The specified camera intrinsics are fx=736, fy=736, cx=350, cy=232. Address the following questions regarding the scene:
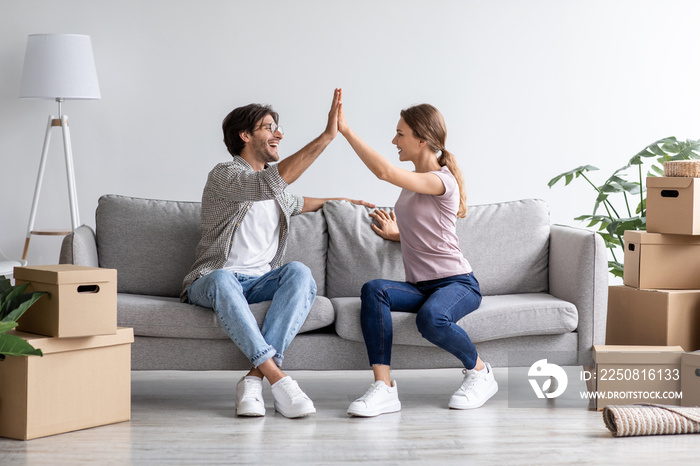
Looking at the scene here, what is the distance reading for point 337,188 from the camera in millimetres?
4039

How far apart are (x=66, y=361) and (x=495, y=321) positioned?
1.41 meters

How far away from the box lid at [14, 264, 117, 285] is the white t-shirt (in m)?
0.53

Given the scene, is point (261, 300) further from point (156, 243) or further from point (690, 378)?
point (690, 378)

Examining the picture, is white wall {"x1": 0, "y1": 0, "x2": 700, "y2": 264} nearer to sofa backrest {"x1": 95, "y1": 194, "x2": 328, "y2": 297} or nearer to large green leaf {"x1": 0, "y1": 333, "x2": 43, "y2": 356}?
Answer: sofa backrest {"x1": 95, "y1": 194, "x2": 328, "y2": 297}

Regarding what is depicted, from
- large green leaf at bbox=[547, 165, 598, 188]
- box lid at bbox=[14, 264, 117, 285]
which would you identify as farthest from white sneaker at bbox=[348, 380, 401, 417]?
large green leaf at bbox=[547, 165, 598, 188]

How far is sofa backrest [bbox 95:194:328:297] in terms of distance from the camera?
9.57ft

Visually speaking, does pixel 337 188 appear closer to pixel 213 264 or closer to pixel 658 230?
pixel 213 264

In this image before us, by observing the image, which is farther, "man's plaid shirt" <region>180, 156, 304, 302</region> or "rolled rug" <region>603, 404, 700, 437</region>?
"man's plaid shirt" <region>180, 156, 304, 302</region>

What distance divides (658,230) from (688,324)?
0.37m

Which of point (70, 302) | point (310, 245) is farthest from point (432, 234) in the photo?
point (70, 302)

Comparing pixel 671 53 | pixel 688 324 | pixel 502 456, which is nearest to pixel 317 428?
pixel 502 456

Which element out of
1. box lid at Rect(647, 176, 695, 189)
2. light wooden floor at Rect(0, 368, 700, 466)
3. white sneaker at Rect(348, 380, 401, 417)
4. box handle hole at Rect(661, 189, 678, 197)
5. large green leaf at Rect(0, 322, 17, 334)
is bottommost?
light wooden floor at Rect(0, 368, 700, 466)

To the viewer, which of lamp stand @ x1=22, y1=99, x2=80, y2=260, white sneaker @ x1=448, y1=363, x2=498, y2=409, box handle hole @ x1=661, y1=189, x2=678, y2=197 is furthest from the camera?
lamp stand @ x1=22, y1=99, x2=80, y2=260

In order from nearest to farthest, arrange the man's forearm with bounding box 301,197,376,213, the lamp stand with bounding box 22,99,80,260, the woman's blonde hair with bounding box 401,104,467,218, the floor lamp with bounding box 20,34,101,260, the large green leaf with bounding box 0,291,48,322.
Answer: the large green leaf with bounding box 0,291,48,322 < the woman's blonde hair with bounding box 401,104,467,218 < the man's forearm with bounding box 301,197,376,213 < the floor lamp with bounding box 20,34,101,260 < the lamp stand with bounding box 22,99,80,260
